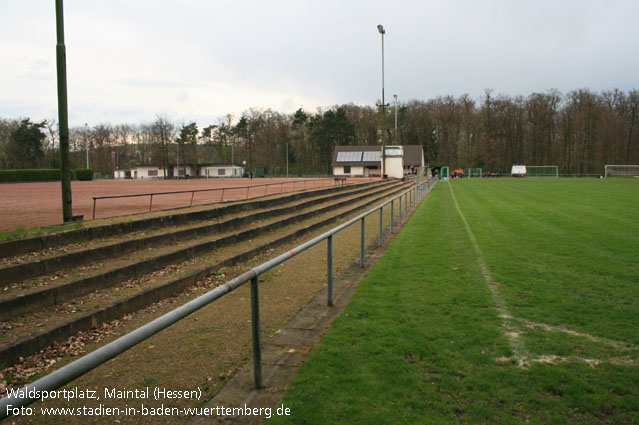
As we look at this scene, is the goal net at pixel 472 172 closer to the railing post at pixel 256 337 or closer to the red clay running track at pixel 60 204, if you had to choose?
the red clay running track at pixel 60 204

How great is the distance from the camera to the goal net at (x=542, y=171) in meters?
67.9

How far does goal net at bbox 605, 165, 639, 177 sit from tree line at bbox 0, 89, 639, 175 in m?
5.95

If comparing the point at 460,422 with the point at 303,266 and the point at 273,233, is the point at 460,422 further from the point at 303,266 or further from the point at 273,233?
the point at 273,233

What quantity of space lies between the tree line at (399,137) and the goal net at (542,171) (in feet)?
11.2

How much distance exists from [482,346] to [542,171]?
74811 millimetres

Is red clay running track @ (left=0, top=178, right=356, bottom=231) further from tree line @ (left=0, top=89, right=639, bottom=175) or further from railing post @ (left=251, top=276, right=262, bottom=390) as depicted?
tree line @ (left=0, top=89, right=639, bottom=175)

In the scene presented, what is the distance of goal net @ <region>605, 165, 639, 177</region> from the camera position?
58.6 m

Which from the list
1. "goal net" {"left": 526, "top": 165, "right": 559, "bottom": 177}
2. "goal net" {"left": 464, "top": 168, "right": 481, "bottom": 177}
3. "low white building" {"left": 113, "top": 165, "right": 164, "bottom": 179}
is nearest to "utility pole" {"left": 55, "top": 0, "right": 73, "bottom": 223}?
"goal net" {"left": 464, "top": 168, "right": 481, "bottom": 177}

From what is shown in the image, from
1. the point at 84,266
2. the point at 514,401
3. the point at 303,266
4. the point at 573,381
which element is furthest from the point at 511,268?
the point at 84,266

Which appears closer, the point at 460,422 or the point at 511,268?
the point at 460,422

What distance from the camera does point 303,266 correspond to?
317 inches

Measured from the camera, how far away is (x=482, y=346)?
3996 mm

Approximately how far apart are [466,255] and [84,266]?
272 inches

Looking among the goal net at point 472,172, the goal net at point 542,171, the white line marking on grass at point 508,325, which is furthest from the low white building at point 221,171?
the white line marking on grass at point 508,325
